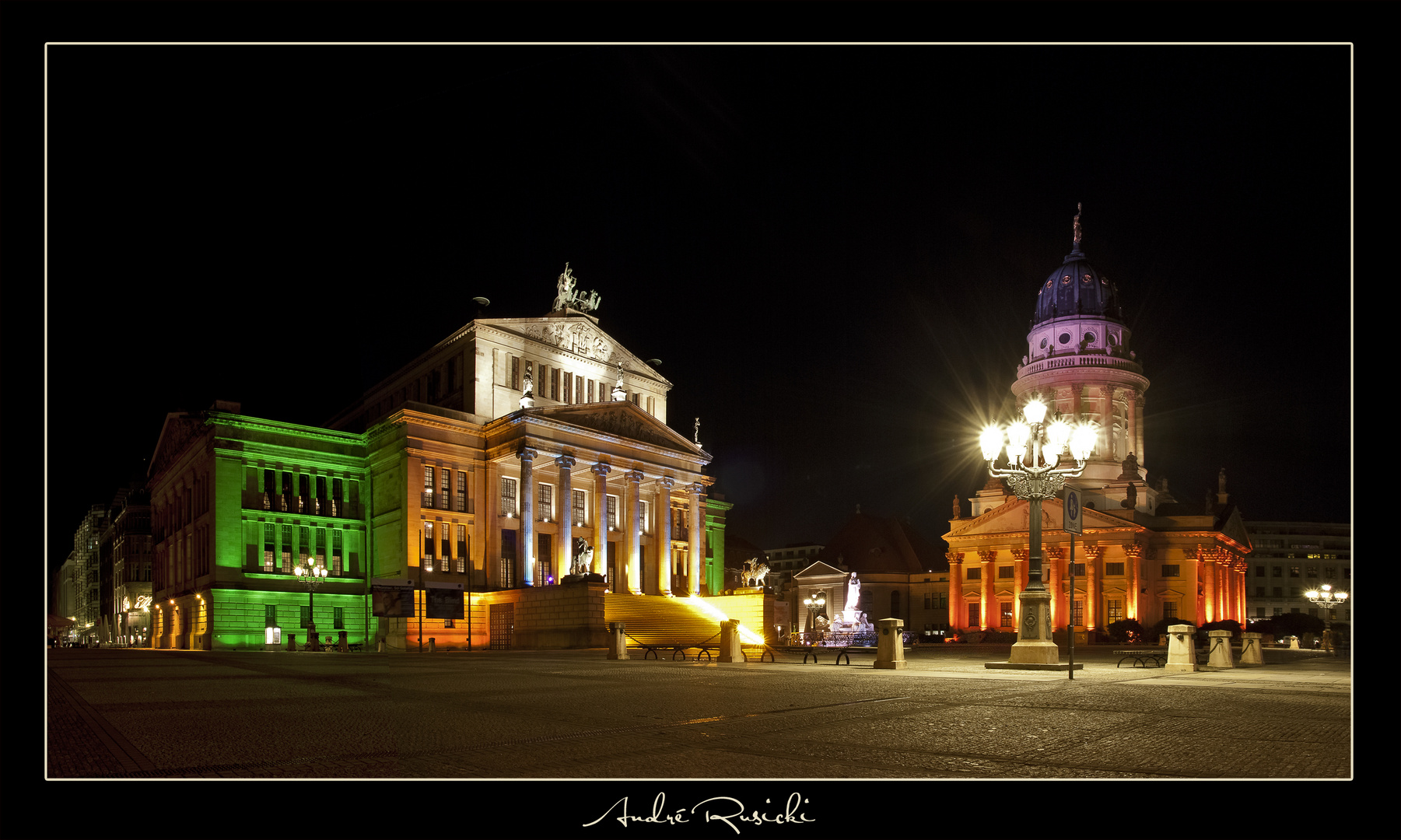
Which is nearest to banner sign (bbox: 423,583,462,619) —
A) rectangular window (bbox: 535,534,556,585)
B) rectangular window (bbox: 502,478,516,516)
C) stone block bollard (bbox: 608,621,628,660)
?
rectangular window (bbox: 535,534,556,585)

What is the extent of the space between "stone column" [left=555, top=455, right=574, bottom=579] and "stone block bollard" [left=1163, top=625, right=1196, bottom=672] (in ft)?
127

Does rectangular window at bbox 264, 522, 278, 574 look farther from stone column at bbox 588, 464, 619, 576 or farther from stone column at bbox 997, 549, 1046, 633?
stone column at bbox 997, 549, 1046, 633

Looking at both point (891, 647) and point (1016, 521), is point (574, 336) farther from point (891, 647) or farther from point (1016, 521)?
point (891, 647)

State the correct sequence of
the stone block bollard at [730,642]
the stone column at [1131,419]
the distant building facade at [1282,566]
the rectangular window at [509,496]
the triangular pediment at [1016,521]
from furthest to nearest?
the distant building facade at [1282,566] → the stone column at [1131,419] → the triangular pediment at [1016,521] → the rectangular window at [509,496] → the stone block bollard at [730,642]

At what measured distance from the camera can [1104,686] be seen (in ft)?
61.9

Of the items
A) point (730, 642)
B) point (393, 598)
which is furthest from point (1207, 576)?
point (393, 598)

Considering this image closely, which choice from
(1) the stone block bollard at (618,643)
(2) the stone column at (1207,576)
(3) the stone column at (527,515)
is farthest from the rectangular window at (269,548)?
(2) the stone column at (1207,576)

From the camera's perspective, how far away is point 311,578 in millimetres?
54031

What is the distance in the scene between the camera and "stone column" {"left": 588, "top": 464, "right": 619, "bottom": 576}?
61.9 m

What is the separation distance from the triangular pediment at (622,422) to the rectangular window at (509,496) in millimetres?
5425

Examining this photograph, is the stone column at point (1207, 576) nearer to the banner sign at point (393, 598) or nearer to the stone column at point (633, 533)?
the stone column at point (633, 533)

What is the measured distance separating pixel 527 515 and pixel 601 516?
4.72 meters

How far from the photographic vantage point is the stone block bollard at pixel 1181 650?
84.1ft
